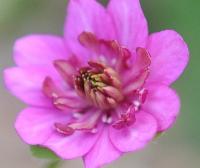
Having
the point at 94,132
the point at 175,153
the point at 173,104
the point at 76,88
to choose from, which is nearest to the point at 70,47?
the point at 76,88

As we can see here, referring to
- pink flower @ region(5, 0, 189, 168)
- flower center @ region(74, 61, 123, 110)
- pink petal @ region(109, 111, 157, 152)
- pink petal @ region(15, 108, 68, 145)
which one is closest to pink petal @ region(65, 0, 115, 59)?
pink flower @ region(5, 0, 189, 168)

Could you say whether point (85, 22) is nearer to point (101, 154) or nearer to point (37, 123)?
point (37, 123)

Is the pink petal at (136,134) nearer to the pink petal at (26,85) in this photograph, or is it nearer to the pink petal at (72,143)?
the pink petal at (72,143)

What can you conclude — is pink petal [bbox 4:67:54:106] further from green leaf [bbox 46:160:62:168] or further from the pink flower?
green leaf [bbox 46:160:62:168]

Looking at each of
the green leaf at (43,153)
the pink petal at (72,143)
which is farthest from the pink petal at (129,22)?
the green leaf at (43,153)

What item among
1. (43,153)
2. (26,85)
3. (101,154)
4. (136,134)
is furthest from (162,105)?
(26,85)

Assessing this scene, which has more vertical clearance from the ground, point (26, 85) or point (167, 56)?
point (167, 56)
